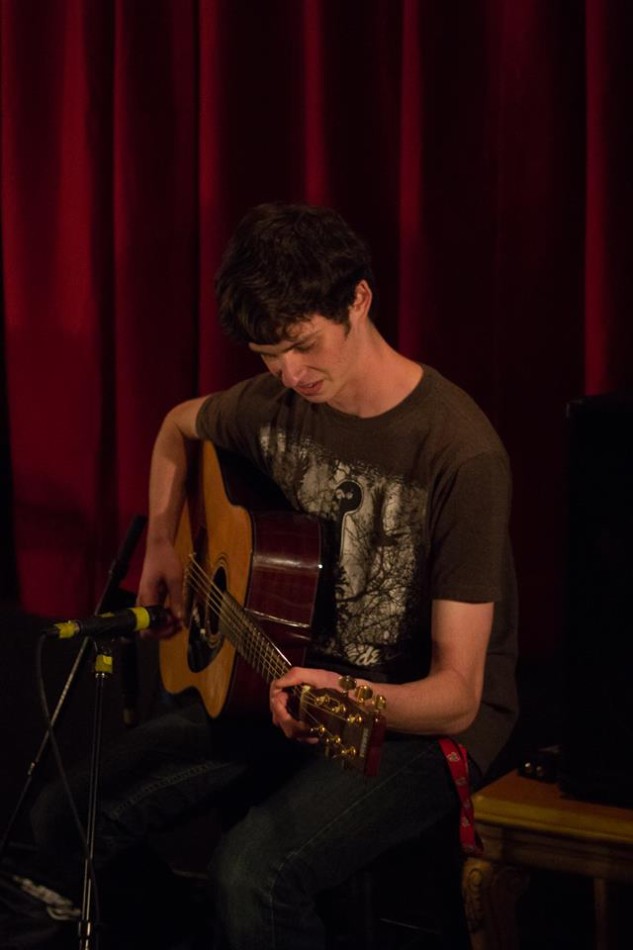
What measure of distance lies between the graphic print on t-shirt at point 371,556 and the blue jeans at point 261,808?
164 mm

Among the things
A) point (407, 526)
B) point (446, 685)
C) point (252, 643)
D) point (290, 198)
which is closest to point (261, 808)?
point (252, 643)

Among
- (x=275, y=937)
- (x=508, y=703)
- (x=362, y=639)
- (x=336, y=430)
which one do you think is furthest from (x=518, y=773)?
(x=336, y=430)

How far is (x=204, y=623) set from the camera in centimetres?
229

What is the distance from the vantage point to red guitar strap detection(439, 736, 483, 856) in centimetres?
194

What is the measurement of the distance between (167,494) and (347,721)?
36.5 inches

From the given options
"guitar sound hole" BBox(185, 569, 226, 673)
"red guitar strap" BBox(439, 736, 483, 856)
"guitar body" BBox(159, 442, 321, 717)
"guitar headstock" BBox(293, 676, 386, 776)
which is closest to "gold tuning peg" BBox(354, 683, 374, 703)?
"guitar headstock" BBox(293, 676, 386, 776)

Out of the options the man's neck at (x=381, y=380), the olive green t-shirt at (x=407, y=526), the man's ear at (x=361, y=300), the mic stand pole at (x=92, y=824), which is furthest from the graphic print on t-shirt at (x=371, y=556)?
the mic stand pole at (x=92, y=824)

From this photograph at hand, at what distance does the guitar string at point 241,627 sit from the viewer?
1.92 metres

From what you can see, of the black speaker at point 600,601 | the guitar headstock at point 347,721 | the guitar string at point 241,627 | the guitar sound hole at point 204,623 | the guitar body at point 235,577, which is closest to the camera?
the guitar headstock at point 347,721

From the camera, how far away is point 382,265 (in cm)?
249

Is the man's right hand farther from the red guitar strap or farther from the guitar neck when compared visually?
the red guitar strap

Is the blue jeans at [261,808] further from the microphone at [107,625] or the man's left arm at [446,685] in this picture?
the microphone at [107,625]

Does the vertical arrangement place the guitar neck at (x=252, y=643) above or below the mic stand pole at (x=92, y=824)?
above

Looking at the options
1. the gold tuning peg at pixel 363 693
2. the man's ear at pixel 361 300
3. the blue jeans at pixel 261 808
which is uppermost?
the man's ear at pixel 361 300
